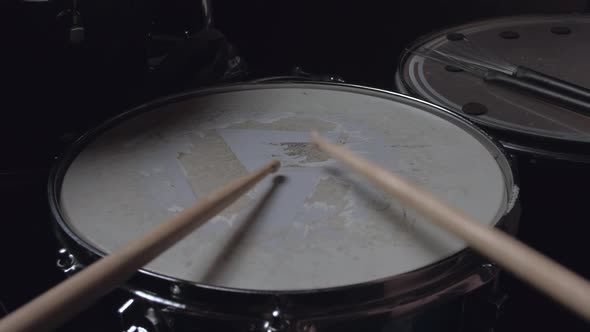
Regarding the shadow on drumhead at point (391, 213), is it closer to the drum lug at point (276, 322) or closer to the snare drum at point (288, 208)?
the snare drum at point (288, 208)

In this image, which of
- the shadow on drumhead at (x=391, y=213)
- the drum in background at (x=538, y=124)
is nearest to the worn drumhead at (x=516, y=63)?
the drum in background at (x=538, y=124)

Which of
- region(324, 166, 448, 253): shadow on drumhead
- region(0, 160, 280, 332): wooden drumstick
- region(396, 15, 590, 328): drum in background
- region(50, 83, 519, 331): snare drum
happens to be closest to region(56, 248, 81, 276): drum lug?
region(50, 83, 519, 331): snare drum

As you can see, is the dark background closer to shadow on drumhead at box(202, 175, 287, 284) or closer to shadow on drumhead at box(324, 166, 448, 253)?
shadow on drumhead at box(202, 175, 287, 284)

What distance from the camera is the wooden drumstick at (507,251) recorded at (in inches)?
11.9

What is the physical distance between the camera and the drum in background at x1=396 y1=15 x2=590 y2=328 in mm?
705

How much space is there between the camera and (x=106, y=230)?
55 centimetres

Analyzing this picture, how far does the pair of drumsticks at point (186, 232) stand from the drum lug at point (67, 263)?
144 millimetres

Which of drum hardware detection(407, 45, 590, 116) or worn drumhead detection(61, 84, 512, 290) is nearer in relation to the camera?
worn drumhead detection(61, 84, 512, 290)

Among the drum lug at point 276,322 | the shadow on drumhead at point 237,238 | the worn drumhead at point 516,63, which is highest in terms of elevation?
the worn drumhead at point 516,63

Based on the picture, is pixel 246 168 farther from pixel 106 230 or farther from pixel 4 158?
pixel 4 158

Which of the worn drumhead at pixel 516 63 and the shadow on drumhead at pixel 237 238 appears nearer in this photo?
the shadow on drumhead at pixel 237 238

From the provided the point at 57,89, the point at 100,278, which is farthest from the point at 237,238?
the point at 57,89

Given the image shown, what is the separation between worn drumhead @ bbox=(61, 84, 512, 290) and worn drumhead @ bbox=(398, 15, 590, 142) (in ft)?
0.32

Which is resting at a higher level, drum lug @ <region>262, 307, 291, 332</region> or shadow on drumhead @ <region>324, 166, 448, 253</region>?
shadow on drumhead @ <region>324, 166, 448, 253</region>
